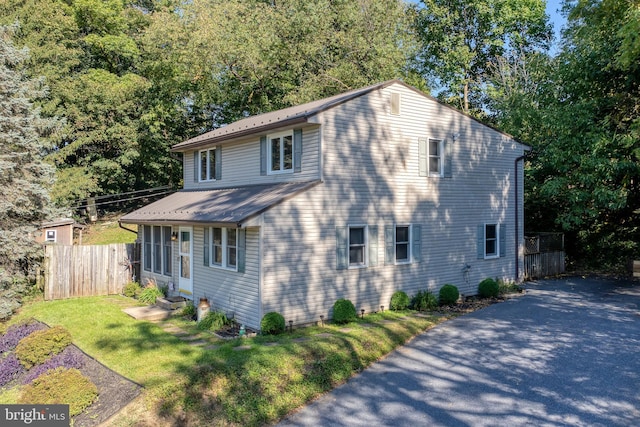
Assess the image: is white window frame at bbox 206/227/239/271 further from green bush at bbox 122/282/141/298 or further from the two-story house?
green bush at bbox 122/282/141/298

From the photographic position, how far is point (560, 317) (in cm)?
1216

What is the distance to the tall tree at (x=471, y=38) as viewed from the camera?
30.6 metres

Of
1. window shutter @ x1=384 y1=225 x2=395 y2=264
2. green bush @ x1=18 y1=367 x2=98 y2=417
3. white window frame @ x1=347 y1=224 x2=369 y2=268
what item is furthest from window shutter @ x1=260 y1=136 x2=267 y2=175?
green bush @ x1=18 y1=367 x2=98 y2=417

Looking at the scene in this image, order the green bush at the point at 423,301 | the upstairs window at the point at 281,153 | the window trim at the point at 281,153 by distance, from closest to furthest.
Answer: the window trim at the point at 281,153
the upstairs window at the point at 281,153
the green bush at the point at 423,301

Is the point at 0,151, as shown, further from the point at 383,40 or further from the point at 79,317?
the point at 383,40

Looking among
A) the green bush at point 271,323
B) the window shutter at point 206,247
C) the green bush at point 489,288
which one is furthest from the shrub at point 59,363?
the green bush at point 489,288

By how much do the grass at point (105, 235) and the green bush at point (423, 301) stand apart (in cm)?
1945

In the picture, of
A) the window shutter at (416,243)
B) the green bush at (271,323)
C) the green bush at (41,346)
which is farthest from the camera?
the window shutter at (416,243)

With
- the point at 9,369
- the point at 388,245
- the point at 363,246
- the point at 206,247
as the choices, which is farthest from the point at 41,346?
the point at 388,245

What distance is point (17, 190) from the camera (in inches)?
572

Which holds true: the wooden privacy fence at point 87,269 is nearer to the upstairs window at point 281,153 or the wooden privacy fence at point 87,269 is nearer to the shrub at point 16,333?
the shrub at point 16,333

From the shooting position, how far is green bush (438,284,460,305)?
13.9 meters

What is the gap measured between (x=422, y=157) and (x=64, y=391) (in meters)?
10.9

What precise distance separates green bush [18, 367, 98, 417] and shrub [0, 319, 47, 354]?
13.8 feet
